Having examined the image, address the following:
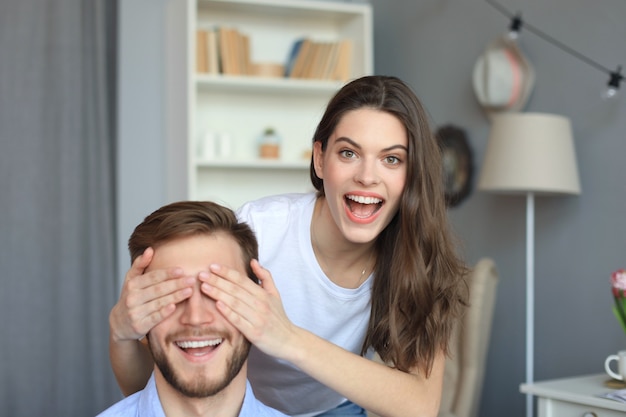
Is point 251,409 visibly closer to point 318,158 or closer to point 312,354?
point 312,354

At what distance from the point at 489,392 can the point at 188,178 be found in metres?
1.58

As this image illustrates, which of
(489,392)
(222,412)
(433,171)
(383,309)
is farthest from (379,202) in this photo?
(489,392)

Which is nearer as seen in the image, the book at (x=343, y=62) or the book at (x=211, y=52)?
the book at (x=211, y=52)

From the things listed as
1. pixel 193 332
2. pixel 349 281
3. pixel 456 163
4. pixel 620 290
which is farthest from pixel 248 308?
pixel 456 163

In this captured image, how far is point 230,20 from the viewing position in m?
4.20


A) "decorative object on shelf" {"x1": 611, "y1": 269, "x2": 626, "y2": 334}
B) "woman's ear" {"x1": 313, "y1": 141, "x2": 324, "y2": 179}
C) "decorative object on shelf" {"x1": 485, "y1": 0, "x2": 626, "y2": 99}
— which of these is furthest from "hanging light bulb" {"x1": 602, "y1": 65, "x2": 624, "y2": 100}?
"woman's ear" {"x1": 313, "y1": 141, "x2": 324, "y2": 179}

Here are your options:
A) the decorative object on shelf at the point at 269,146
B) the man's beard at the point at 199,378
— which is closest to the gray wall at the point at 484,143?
the decorative object on shelf at the point at 269,146

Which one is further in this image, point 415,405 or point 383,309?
point 383,309

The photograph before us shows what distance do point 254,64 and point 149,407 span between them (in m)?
2.72

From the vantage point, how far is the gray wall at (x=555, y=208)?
2.85 metres

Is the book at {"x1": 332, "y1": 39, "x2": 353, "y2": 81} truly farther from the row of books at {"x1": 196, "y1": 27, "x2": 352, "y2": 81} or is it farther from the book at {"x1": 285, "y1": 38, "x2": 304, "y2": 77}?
the book at {"x1": 285, "y1": 38, "x2": 304, "y2": 77}

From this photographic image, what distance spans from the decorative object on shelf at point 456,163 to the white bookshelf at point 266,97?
609 millimetres

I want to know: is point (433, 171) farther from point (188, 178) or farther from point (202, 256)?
point (188, 178)

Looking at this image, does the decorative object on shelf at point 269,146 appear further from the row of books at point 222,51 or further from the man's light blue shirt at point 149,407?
the man's light blue shirt at point 149,407
